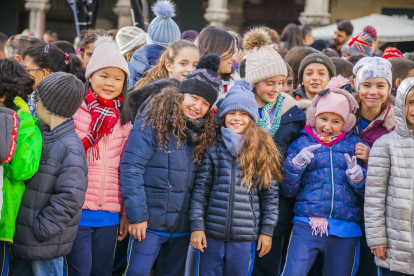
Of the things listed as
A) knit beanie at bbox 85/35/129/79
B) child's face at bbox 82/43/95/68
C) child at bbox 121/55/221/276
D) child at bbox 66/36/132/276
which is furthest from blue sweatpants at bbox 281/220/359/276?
child's face at bbox 82/43/95/68

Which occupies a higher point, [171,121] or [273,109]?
[273,109]

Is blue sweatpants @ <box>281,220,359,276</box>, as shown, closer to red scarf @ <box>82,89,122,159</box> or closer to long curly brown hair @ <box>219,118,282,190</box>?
long curly brown hair @ <box>219,118,282,190</box>

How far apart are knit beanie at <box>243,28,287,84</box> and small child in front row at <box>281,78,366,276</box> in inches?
15.5

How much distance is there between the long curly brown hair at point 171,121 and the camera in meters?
4.05

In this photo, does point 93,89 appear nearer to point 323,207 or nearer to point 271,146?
point 271,146

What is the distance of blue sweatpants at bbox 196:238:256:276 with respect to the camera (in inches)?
162

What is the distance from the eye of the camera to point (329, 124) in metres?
4.35

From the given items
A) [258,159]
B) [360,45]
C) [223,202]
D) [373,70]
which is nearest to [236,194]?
[223,202]

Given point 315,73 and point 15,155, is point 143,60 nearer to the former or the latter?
point 315,73

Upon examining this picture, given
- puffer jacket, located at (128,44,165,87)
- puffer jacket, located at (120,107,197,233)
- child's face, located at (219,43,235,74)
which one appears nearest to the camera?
puffer jacket, located at (120,107,197,233)

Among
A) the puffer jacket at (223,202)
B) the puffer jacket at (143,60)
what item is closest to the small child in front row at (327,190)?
the puffer jacket at (223,202)

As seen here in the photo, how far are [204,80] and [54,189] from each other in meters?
1.18

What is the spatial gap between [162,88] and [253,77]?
2.22ft

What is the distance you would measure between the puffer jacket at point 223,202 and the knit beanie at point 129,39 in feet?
8.55
